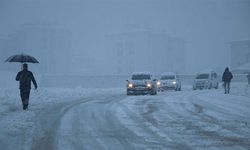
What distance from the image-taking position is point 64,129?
34.2 feet

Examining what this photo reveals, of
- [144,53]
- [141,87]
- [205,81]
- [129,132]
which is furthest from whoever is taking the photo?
[144,53]

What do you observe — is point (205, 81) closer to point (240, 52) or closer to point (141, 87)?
point (141, 87)

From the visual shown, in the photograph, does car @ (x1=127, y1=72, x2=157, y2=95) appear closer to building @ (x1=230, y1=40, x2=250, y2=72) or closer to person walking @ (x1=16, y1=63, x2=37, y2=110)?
person walking @ (x1=16, y1=63, x2=37, y2=110)

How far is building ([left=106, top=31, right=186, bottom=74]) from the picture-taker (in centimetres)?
8619

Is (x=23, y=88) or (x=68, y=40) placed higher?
(x=68, y=40)

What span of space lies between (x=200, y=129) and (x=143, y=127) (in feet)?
4.65

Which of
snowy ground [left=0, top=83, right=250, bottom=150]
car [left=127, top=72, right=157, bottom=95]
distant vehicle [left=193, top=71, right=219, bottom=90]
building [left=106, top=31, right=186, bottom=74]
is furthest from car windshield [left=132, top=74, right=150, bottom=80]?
building [left=106, top=31, right=186, bottom=74]

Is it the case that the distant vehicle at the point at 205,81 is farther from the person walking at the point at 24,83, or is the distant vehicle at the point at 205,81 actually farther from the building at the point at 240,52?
the building at the point at 240,52

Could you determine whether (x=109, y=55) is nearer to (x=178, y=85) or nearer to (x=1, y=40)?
(x=1, y=40)

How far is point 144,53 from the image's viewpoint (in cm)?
8538

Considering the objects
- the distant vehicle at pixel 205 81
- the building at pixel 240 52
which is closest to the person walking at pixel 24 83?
the distant vehicle at pixel 205 81

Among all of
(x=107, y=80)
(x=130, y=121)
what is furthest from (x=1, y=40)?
(x=130, y=121)

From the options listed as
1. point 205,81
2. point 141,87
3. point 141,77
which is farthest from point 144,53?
point 141,87

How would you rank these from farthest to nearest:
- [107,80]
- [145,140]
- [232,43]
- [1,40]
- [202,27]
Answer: [202,27], [232,43], [1,40], [107,80], [145,140]
